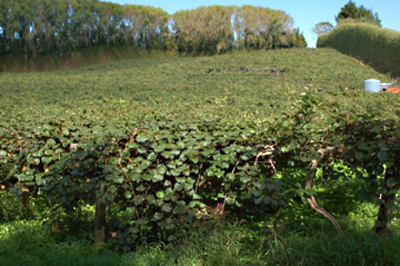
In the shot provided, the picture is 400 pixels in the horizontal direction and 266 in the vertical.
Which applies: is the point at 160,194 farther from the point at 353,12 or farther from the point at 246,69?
the point at 353,12

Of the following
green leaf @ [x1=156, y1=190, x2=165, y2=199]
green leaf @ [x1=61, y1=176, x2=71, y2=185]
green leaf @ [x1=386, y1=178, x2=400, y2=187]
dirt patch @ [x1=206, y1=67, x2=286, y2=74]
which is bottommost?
green leaf @ [x1=156, y1=190, x2=165, y2=199]

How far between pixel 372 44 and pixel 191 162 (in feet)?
64.9

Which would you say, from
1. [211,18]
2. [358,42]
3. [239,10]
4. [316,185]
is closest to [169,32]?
[211,18]

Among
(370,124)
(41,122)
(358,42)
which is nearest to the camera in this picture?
(370,124)

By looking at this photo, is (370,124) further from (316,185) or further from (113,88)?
(113,88)

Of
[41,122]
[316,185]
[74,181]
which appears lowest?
[316,185]

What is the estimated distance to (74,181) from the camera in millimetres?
2992

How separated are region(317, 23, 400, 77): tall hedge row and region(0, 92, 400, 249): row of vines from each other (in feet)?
39.1

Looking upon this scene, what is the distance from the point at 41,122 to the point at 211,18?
1143 inches

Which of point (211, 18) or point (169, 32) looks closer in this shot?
point (211, 18)

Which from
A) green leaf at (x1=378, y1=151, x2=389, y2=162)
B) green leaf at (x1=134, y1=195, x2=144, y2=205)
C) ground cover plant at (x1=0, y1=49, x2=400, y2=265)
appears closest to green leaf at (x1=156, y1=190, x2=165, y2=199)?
ground cover plant at (x1=0, y1=49, x2=400, y2=265)

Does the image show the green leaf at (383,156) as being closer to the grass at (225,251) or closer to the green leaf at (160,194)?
the grass at (225,251)

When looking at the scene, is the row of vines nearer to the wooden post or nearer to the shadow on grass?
the wooden post

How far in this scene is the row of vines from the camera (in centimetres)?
264
